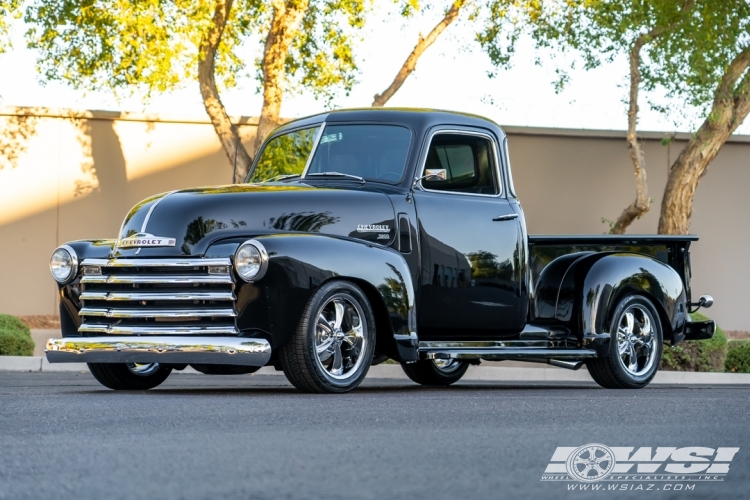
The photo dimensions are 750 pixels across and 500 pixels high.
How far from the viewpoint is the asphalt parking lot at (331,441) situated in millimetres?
4312

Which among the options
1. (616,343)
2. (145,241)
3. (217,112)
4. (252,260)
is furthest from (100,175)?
(252,260)

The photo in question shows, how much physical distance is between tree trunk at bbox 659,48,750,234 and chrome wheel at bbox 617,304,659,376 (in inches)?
349

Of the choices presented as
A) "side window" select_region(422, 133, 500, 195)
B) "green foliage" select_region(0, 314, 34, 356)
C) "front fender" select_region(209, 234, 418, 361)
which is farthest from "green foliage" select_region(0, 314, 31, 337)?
"front fender" select_region(209, 234, 418, 361)

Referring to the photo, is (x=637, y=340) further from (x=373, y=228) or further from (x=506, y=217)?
(x=373, y=228)

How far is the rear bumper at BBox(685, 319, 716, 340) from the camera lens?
11.2 metres

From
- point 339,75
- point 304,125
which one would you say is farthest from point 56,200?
point 304,125

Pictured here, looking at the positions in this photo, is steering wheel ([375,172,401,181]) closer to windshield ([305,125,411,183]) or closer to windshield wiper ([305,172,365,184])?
windshield ([305,125,411,183])

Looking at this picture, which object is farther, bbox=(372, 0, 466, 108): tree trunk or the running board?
bbox=(372, 0, 466, 108): tree trunk

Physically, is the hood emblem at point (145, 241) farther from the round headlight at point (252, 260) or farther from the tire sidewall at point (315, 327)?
the tire sidewall at point (315, 327)

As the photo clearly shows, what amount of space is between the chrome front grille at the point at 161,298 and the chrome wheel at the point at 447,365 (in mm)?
3738

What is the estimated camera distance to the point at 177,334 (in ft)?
27.3

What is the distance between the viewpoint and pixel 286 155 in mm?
10250

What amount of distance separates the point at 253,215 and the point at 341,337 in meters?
1.04

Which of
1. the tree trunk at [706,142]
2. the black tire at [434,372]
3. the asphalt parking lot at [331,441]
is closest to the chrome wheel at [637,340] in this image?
the black tire at [434,372]
